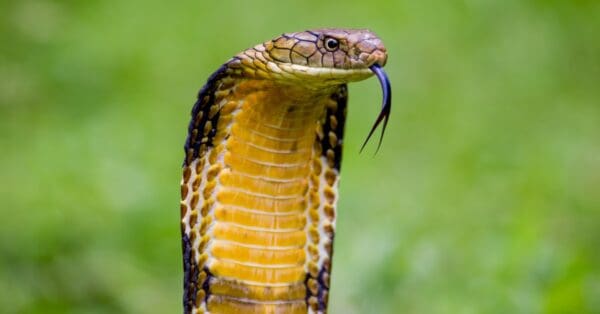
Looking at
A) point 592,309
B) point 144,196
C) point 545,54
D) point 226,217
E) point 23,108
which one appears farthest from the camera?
point 545,54

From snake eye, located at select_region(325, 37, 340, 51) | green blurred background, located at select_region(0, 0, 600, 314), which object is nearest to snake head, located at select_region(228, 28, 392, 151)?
snake eye, located at select_region(325, 37, 340, 51)

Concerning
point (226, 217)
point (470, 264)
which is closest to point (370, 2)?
point (470, 264)

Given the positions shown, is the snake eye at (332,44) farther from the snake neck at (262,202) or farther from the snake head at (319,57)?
the snake neck at (262,202)

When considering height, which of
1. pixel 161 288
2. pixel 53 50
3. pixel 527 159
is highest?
pixel 53 50

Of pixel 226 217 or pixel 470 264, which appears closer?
pixel 226 217

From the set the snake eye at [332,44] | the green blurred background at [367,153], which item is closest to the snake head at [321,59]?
the snake eye at [332,44]

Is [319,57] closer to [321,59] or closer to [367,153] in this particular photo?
[321,59]

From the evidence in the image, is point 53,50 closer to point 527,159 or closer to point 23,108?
point 23,108

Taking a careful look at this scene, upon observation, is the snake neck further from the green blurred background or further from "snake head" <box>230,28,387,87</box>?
the green blurred background
